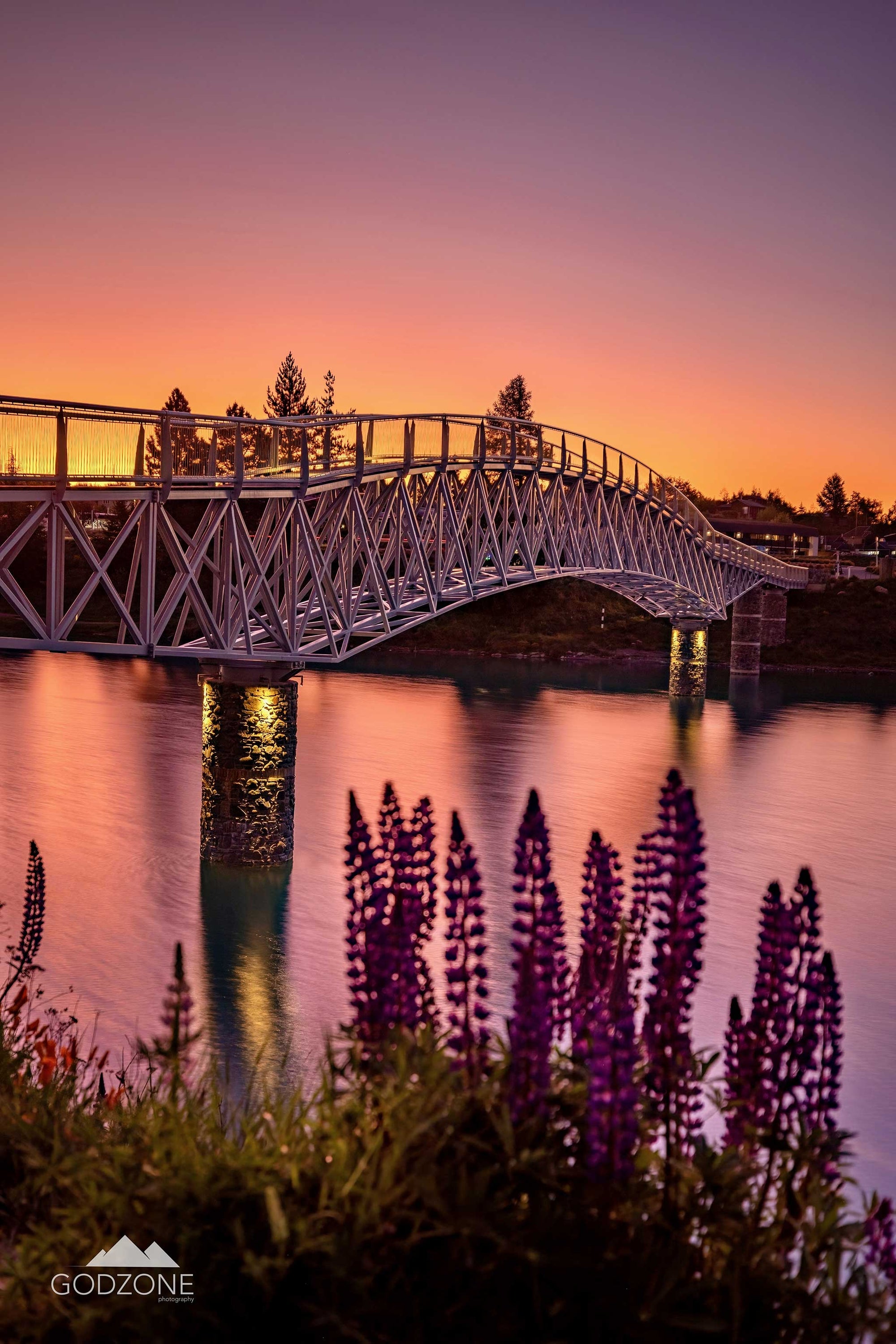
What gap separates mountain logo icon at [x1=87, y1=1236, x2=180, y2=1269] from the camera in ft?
17.2

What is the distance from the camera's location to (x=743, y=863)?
128ft

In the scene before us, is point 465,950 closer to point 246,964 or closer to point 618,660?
point 246,964

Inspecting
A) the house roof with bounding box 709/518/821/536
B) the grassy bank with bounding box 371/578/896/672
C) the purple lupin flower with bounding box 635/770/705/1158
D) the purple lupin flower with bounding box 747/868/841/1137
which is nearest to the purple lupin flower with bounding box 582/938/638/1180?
the purple lupin flower with bounding box 635/770/705/1158

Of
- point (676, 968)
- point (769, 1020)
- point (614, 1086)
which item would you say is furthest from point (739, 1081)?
point (614, 1086)

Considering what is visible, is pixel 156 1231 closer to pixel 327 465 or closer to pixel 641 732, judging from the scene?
pixel 327 465

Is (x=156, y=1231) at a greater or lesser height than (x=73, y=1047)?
greater

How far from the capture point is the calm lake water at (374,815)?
77.3 feet

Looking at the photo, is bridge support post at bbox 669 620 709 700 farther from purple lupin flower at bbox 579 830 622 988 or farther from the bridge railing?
purple lupin flower at bbox 579 830 622 988

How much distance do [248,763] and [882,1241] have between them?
25.2m

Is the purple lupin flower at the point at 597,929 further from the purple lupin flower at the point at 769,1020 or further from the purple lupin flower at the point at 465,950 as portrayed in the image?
the purple lupin flower at the point at 769,1020

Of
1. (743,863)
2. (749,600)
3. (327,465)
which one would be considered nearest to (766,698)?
(749,600)

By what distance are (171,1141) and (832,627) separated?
121 m

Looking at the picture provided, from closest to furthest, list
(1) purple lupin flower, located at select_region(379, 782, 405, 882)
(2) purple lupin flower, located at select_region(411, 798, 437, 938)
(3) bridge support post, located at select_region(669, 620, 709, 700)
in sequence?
1. (1) purple lupin flower, located at select_region(379, 782, 405, 882)
2. (2) purple lupin flower, located at select_region(411, 798, 437, 938)
3. (3) bridge support post, located at select_region(669, 620, 709, 700)

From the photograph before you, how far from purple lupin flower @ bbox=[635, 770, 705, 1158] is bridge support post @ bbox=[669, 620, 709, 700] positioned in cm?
8385
